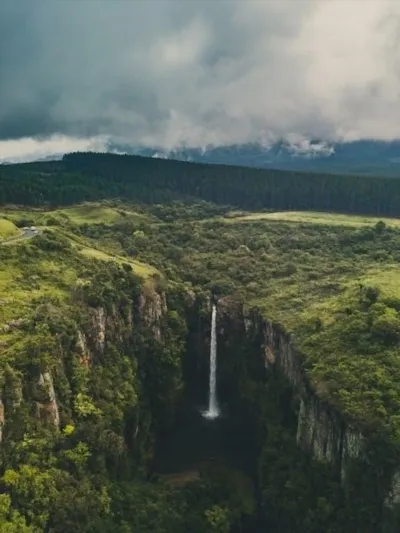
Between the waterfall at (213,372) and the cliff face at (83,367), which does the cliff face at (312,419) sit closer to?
the waterfall at (213,372)

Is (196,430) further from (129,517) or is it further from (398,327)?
(398,327)


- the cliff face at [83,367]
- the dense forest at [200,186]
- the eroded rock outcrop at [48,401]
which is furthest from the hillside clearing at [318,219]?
the eroded rock outcrop at [48,401]

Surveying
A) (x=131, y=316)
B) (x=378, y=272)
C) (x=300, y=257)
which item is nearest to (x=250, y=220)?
(x=300, y=257)

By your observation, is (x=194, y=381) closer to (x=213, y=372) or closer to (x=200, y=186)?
(x=213, y=372)

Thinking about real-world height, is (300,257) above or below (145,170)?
below

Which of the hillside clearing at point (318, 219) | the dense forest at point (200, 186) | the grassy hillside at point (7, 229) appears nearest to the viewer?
the grassy hillside at point (7, 229)

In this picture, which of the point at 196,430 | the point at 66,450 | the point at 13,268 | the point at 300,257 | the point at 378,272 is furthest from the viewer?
the point at 300,257

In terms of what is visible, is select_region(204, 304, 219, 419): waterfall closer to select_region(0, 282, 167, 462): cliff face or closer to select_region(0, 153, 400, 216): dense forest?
select_region(0, 282, 167, 462): cliff face
